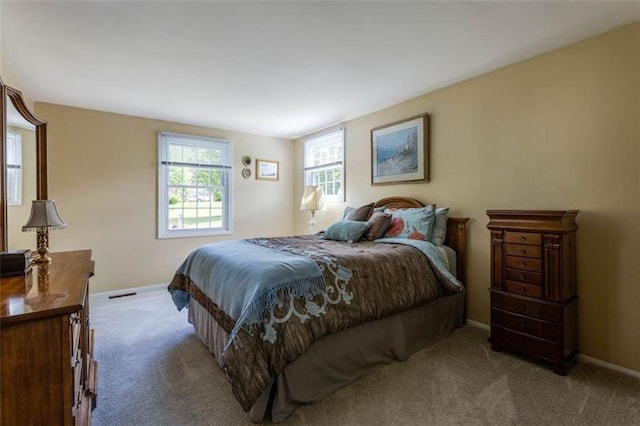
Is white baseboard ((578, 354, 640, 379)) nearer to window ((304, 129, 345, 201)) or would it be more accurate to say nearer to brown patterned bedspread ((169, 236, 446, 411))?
brown patterned bedspread ((169, 236, 446, 411))

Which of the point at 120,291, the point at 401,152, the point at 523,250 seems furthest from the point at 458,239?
the point at 120,291

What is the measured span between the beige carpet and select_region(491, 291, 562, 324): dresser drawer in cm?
37

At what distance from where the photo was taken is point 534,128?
2494 mm

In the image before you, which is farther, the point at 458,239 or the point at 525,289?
the point at 458,239

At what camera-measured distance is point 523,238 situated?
7.34 feet

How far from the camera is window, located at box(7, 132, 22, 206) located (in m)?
2.02

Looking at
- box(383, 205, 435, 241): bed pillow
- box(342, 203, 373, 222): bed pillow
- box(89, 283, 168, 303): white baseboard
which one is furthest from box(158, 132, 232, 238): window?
box(383, 205, 435, 241): bed pillow

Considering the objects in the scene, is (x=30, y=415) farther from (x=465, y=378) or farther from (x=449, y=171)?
(x=449, y=171)

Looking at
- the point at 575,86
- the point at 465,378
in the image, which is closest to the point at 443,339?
the point at 465,378

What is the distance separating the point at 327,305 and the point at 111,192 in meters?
3.54

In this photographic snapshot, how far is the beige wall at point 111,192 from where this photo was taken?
3.62 meters

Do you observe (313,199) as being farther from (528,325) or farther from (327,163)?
(528,325)

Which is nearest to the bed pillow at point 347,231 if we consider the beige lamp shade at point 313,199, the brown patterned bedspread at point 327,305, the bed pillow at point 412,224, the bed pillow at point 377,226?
the bed pillow at point 377,226

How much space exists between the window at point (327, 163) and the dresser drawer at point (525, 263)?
240 centimetres
